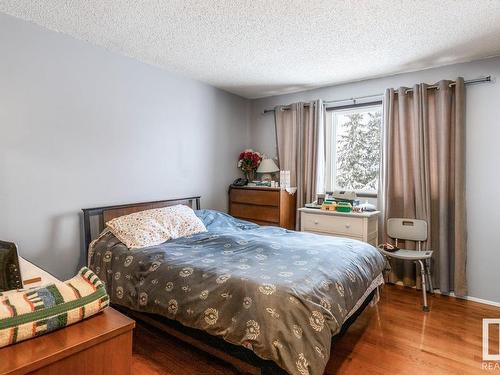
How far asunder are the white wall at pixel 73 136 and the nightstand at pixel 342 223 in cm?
143

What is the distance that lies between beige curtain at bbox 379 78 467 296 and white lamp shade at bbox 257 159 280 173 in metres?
1.35

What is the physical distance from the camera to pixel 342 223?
10.7ft

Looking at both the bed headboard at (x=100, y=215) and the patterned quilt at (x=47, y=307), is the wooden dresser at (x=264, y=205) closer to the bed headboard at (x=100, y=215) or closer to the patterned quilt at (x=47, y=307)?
the bed headboard at (x=100, y=215)

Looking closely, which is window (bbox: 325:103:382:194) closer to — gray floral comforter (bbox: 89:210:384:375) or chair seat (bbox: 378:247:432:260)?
chair seat (bbox: 378:247:432:260)

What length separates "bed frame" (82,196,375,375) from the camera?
157 centimetres

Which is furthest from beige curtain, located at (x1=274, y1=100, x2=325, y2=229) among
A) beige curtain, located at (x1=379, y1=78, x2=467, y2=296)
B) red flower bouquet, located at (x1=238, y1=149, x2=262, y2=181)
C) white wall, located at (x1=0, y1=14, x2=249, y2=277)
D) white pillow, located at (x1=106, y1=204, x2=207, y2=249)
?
white pillow, located at (x1=106, y1=204, x2=207, y2=249)

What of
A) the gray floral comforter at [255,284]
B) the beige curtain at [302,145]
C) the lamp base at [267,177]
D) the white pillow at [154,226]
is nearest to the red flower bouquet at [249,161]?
the lamp base at [267,177]

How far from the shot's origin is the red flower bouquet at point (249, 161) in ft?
13.6

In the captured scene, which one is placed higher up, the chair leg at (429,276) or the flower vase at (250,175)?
the flower vase at (250,175)

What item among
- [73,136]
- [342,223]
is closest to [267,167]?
[342,223]

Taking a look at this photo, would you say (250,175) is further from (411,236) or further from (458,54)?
(458,54)

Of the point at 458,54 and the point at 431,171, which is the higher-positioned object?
the point at 458,54

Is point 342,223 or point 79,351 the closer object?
point 79,351

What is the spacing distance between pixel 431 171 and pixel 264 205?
1.83 metres
